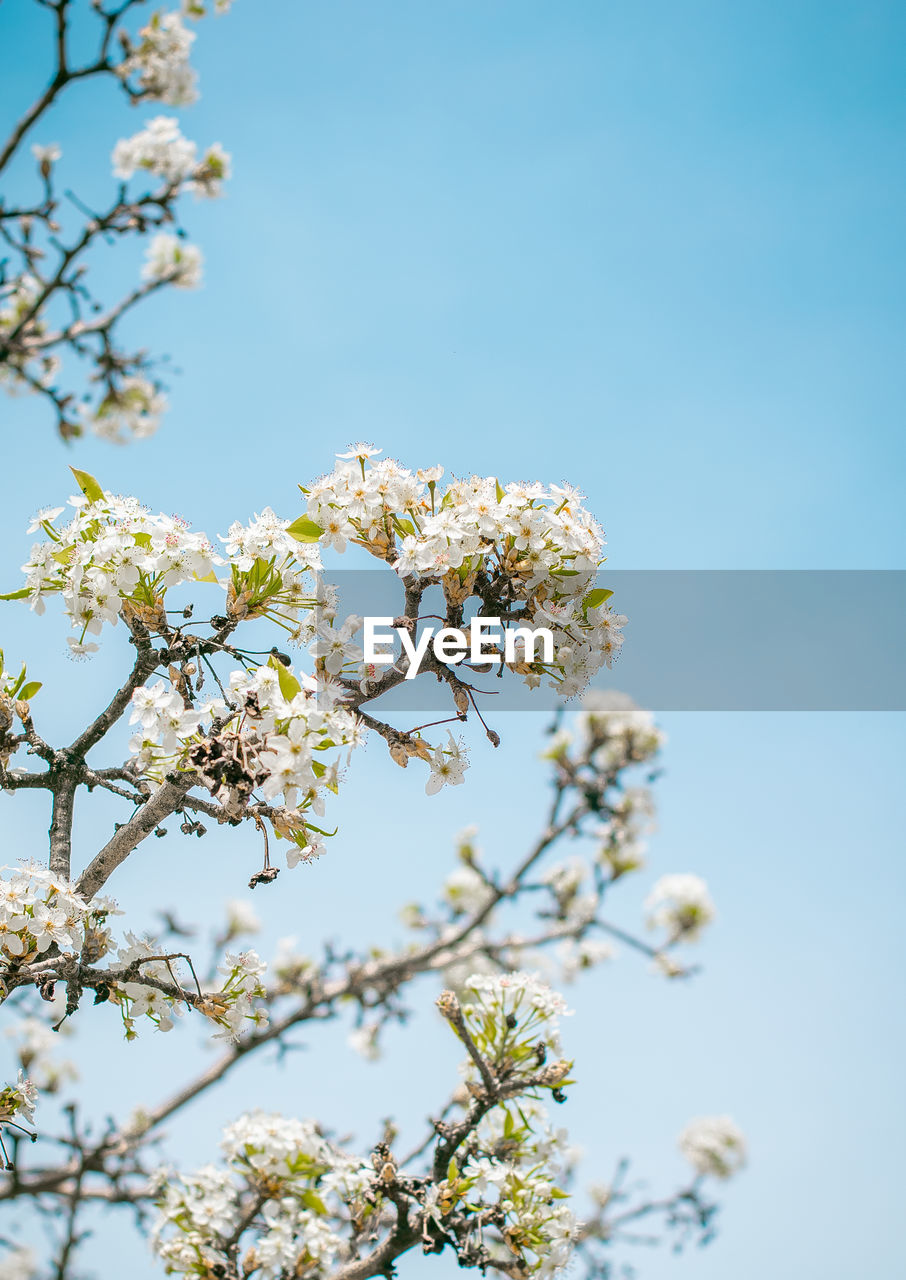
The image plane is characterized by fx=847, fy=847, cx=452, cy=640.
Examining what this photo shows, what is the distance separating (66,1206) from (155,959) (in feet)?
3.56

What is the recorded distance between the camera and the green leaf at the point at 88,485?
3.22m

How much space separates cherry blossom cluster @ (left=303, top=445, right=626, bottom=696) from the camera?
2984mm

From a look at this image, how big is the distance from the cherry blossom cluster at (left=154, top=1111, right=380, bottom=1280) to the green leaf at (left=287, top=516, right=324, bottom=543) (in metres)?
2.90

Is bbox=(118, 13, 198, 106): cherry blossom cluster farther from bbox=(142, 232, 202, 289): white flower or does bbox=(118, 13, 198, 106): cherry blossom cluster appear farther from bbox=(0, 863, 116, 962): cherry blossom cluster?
bbox=(0, 863, 116, 962): cherry blossom cluster

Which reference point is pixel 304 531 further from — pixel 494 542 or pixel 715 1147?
pixel 715 1147

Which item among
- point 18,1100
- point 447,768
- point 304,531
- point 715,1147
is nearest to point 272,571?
point 304,531

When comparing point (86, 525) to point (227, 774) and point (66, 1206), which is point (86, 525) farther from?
point (66, 1206)

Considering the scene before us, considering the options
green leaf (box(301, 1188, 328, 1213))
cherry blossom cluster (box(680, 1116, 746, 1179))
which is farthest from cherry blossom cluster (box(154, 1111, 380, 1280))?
cherry blossom cluster (box(680, 1116, 746, 1179))

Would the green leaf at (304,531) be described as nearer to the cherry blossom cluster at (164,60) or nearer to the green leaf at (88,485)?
the green leaf at (88,485)

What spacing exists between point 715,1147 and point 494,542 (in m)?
12.7

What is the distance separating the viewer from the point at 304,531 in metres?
3.15

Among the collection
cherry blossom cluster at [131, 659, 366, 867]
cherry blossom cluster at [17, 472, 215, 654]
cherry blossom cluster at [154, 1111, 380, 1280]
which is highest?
cherry blossom cluster at [17, 472, 215, 654]

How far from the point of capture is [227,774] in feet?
8.57

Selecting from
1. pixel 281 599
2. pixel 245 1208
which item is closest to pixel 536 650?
pixel 281 599
